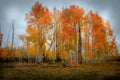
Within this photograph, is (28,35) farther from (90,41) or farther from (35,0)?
(90,41)

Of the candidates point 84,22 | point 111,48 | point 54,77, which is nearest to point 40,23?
point 84,22

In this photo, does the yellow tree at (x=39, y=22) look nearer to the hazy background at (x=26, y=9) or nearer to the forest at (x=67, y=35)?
the forest at (x=67, y=35)

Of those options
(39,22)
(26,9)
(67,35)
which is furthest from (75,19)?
(26,9)

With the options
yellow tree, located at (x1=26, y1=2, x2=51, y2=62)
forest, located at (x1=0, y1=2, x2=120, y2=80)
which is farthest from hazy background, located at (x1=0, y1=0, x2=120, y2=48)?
forest, located at (x1=0, y1=2, x2=120, y2=80)

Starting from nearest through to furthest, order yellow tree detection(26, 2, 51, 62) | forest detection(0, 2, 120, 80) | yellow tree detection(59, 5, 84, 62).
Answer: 1. yellow tree detection(26, 2, 51, 62)
2. forest detection(0, 2, 120, 80)
3. yellow tree detection(59, 5, 84, 62)

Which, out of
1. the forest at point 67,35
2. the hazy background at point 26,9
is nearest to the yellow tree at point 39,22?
the forest at point 67,35

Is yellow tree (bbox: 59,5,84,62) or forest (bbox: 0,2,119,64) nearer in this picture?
forest (bbox: 0,2,119,64)

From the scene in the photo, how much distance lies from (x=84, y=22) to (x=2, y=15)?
16.8 ft

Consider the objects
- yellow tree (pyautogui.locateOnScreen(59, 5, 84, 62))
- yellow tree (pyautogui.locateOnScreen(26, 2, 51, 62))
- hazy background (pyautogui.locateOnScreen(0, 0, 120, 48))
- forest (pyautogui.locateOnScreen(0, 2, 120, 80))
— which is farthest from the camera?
yellow tree (pyautogui.locateOnScreen(59, 5, 84, 62))

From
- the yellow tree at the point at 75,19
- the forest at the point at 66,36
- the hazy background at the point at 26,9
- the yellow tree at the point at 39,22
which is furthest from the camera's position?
the yellow tree at the point at 75,19

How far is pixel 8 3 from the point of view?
5770 mm

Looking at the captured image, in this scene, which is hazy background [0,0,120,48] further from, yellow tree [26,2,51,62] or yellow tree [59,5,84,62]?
yellow tree [59,5,84,62]

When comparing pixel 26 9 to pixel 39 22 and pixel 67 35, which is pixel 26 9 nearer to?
pixel 39 22

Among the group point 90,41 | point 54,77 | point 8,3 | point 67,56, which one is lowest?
point 54,77
